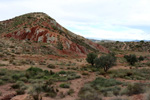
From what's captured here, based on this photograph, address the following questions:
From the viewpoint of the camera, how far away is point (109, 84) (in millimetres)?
12016

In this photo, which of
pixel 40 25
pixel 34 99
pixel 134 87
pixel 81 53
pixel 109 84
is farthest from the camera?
pixel 40 25

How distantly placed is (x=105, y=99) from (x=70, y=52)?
3586 centimetres

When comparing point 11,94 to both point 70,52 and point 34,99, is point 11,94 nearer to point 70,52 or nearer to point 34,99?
point 34,99

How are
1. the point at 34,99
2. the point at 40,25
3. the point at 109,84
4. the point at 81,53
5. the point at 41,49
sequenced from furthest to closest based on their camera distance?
the point at 40,25, the point at 81,53, the point at 41,49, the point at 109,84, the point at 34,99

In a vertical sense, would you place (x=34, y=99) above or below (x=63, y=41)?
below

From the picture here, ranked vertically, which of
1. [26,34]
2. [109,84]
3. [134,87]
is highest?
[26,34]

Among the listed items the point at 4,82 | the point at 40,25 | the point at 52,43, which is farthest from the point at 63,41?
the point at 4,82

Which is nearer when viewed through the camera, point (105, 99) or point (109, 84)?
point (105, 99)

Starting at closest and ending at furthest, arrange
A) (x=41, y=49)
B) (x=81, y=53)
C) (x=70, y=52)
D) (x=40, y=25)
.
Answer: (x=41, y=49), (x=70, y=52), (x=81, y=53), (x=40, y=25)

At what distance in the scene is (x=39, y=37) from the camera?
1853 inches

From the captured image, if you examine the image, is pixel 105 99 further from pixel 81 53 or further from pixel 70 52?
pixel 81 53

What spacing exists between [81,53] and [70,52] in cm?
531

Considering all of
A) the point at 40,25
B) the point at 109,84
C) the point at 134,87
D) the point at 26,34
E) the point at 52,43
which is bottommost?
the point at 109,84

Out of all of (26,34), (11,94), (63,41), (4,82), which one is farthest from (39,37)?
(11,94)
